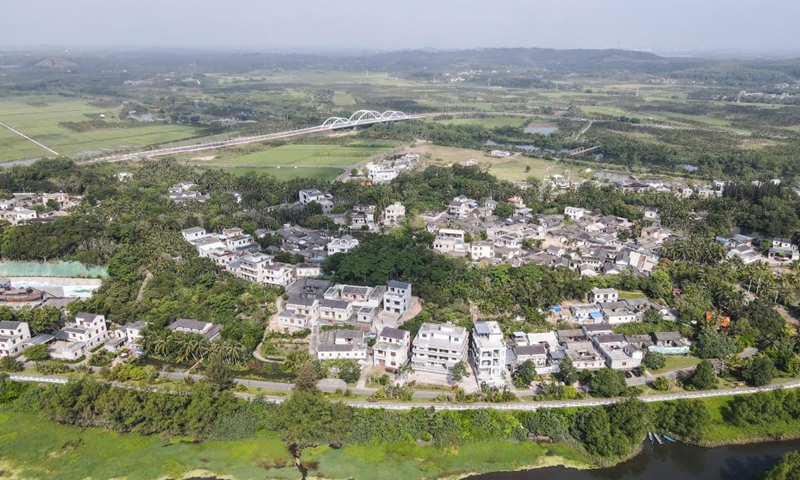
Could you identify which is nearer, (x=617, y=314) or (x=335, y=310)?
(x=617, y=314)

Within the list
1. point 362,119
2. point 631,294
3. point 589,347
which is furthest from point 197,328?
point 362,119

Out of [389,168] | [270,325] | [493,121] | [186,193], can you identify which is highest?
[493,121]

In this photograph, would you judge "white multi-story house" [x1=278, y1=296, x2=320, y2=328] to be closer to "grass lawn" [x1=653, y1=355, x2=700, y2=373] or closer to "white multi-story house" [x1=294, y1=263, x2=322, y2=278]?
"white multi-story house" [x1=294, y1=263, x2=322, y2=278]

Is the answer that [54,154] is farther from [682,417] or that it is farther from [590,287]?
[682,417]

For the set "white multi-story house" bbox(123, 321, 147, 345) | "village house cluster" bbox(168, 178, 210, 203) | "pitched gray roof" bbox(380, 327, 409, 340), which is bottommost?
"white multi-story house" bbox(123, 321, 147, 345)

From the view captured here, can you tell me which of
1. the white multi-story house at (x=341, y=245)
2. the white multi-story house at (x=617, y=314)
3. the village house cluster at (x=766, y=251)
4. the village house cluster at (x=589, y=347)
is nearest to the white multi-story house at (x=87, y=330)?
the white multi-story house at (x=341, y=245)

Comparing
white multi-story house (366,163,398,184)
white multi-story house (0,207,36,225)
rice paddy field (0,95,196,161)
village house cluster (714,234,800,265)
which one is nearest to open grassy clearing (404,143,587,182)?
white multi-story house (366,163,398,184)

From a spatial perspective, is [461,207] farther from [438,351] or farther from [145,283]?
[145,283]

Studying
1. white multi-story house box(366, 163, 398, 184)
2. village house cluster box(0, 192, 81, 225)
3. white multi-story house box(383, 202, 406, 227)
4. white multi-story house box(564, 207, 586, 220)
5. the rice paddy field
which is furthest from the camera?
the rice paddy field
